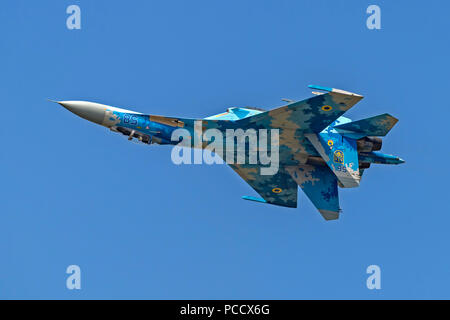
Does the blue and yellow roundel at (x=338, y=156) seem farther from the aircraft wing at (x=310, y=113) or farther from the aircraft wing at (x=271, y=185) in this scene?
the aircraft wing at (x=271, y=185)

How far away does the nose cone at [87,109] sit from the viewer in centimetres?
3559

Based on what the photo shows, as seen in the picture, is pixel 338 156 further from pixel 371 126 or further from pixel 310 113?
pixel 310 113

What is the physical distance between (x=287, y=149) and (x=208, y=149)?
3459 mm

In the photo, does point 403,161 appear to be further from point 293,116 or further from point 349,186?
point 293,116

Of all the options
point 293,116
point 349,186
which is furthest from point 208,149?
point 349,186

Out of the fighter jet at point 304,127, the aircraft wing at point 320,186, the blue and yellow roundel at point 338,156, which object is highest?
the fighter jet at point 304,127

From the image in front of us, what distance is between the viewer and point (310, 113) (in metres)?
35.2

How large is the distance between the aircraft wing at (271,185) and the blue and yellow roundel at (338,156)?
3347 mm

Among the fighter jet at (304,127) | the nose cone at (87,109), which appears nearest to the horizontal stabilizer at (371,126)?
the fighter jet at (304,127)

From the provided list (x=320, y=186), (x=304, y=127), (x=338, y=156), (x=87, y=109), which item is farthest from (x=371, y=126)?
(x=87, y=109)

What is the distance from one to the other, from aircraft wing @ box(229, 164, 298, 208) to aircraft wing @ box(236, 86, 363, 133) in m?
3.94

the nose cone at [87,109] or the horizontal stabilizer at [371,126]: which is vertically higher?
the nose cone at [87,109]

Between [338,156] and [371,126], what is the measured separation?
1910 mm

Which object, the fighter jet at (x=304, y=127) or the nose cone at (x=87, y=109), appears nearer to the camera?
the fighter jet at (x=304, y=127)
